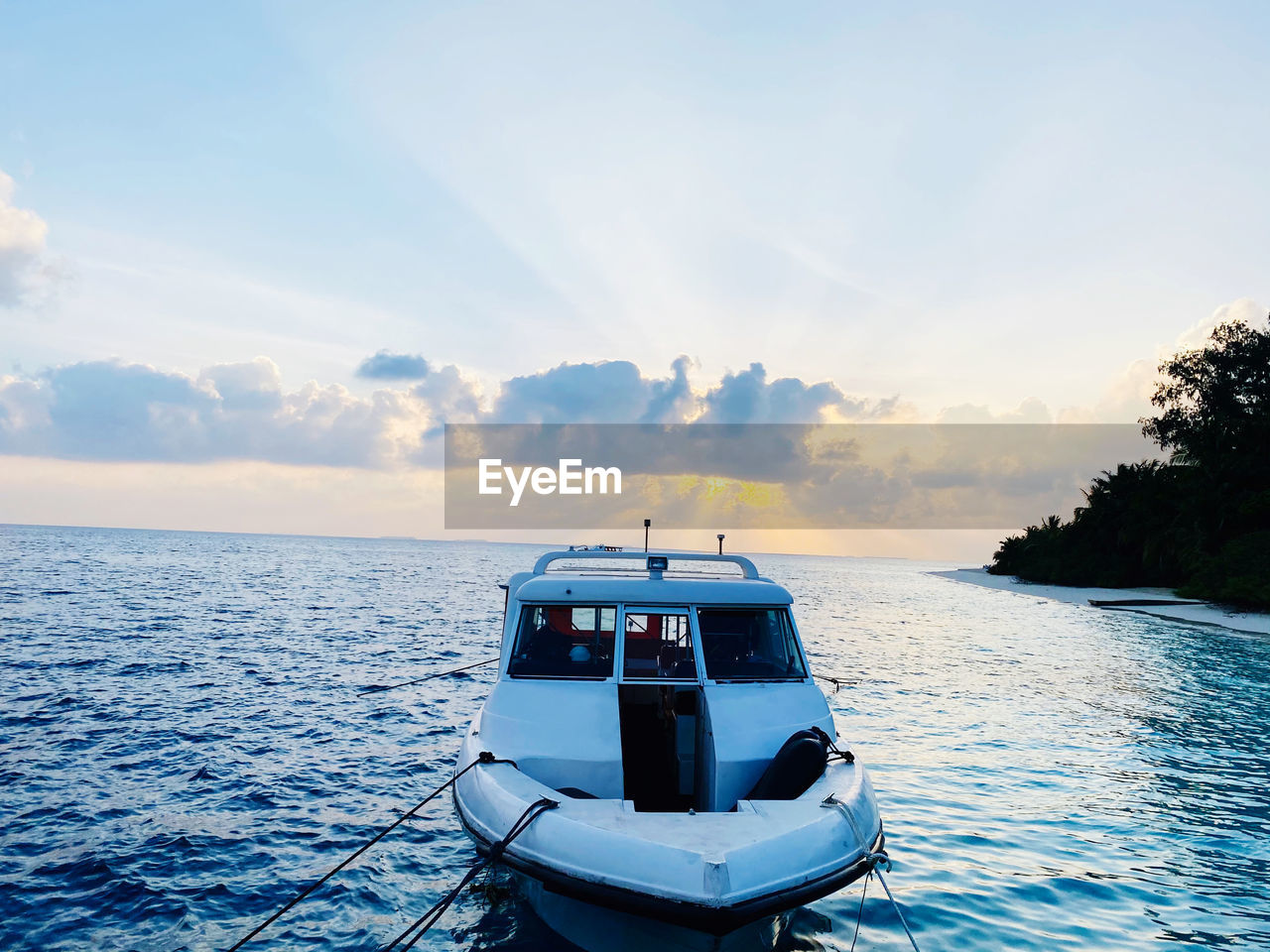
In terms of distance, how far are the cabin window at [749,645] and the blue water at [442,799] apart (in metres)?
2.80

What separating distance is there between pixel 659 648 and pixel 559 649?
1.92 meters

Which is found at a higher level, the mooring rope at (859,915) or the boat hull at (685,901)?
the boat hull at (685,901)

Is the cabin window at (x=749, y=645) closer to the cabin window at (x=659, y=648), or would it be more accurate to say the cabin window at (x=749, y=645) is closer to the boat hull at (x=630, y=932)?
the cabin window at (x=659, y=648)

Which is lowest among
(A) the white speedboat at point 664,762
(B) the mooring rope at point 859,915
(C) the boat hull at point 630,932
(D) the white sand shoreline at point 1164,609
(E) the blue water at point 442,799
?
(D) the white sand shoreline at point 1164,609

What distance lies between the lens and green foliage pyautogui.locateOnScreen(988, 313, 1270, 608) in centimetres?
5294

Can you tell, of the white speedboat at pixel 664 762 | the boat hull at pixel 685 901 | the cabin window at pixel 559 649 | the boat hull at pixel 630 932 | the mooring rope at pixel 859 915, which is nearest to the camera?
the boat hull at pixel 685 901

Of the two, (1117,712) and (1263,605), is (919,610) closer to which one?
(1263,605)

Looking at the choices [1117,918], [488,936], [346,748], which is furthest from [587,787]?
[346,748]

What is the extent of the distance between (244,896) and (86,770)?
7131mm

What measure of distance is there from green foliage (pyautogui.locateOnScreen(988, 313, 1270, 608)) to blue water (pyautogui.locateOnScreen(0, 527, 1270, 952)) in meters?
25.8

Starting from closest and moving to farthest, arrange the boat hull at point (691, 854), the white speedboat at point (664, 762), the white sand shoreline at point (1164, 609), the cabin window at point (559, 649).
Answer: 1. the boat hull at point (691, 854)
2. the white speedboat at point (664, 762)
3. the cabin window at point (559, 649)
4. the white sand shoreline at point (1164, 609)

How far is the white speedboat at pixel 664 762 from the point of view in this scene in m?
6.02

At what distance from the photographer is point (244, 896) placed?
9633 millimetres

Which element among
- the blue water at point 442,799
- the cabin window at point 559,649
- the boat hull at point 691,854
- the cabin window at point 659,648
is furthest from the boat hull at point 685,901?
the cabin window at point 659,648
